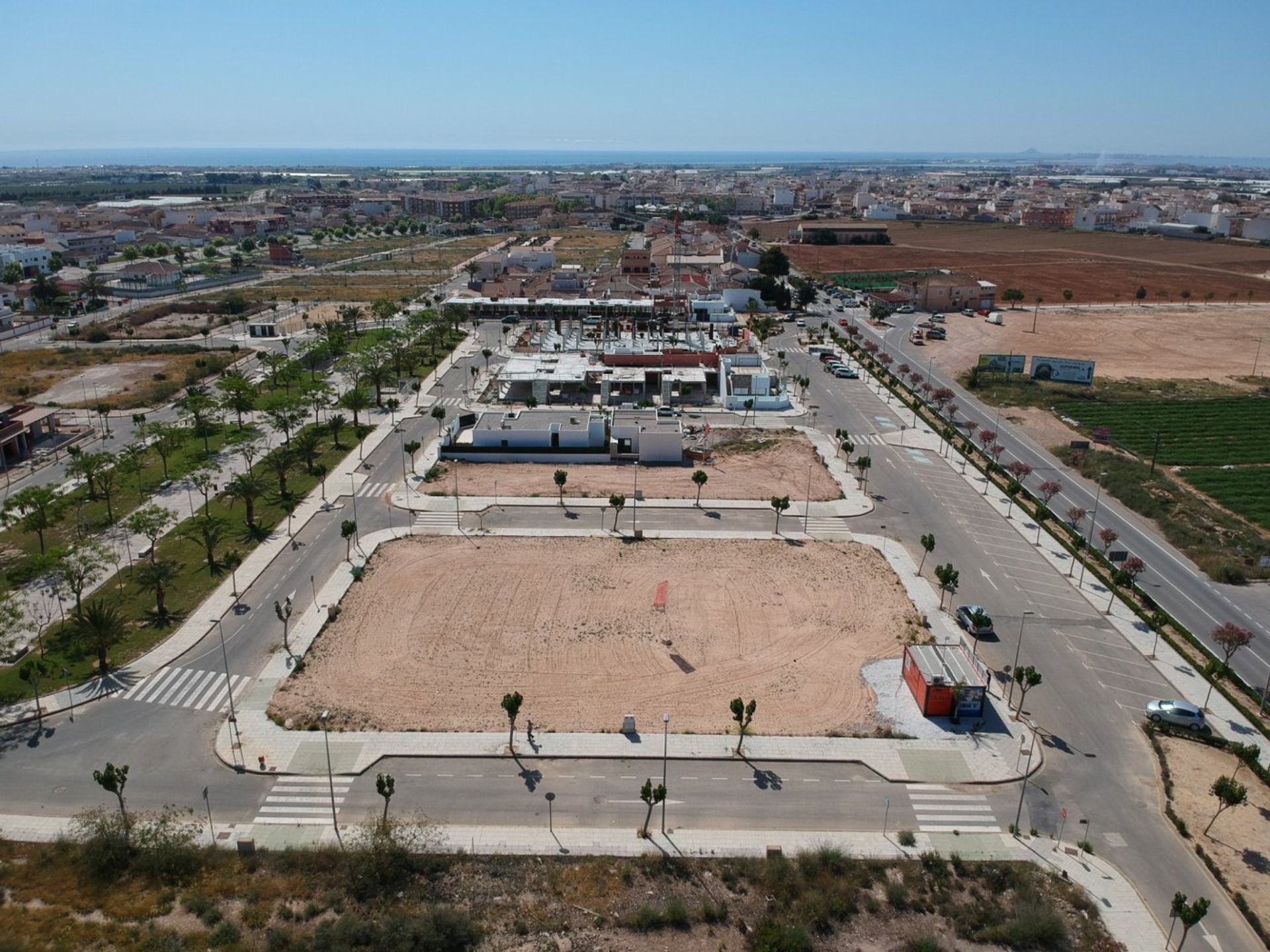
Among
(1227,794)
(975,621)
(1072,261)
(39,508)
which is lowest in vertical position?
(975,621)

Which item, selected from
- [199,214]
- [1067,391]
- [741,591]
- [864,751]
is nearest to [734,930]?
[864,751]

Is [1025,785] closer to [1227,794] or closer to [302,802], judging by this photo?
[1227,794]

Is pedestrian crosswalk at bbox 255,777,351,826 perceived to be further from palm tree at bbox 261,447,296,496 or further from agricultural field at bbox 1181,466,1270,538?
agricultural field at bbox 1181,466,1270,538

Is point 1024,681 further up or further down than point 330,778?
further up

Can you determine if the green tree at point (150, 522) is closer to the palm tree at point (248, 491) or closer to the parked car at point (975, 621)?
the palm tree at point (248, 491)

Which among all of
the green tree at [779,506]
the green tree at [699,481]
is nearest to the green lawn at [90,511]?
the green tree at [699,481]

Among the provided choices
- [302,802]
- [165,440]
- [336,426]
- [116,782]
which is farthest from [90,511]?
[302,802]
